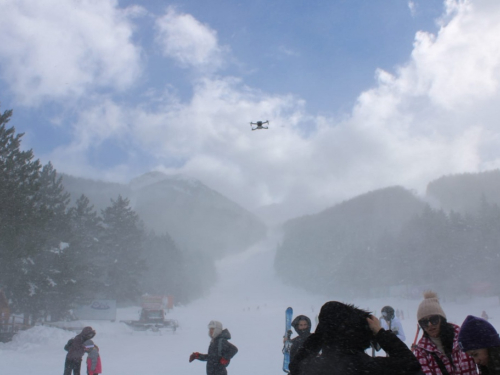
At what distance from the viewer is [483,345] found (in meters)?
2.68

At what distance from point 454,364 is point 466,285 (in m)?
58.8

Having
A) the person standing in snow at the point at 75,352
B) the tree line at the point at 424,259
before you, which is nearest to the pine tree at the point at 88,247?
the person standing in snow at the point at 75,352

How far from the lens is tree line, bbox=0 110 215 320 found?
73.7ft

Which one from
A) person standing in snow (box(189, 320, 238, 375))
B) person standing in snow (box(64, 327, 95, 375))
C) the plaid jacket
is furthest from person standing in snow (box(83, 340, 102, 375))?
the plaid jacket

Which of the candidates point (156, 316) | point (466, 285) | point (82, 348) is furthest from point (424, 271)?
point (82, 348)

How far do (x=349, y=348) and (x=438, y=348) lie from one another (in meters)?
1.28

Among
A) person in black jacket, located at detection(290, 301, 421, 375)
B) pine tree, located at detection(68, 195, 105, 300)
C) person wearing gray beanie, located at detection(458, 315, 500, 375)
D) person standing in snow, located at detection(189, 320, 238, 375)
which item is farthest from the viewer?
pine tree, located at detection(68, 195, 105, 300)

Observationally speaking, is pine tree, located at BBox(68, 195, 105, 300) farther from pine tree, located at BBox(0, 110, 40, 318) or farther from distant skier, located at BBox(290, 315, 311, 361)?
distant skier, located at BBox(290, 315, 311, 361)

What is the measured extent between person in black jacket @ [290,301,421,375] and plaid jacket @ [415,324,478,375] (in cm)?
92

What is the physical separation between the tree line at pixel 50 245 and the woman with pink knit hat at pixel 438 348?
74.7 ft

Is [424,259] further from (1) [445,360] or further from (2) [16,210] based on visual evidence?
(1) [445,360]

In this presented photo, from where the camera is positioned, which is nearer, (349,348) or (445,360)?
(349,348)

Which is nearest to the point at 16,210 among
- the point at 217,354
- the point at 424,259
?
the point at 217,354

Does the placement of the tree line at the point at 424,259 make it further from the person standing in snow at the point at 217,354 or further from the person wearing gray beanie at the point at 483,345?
the person wearing gray beanie at the point at 483,345
